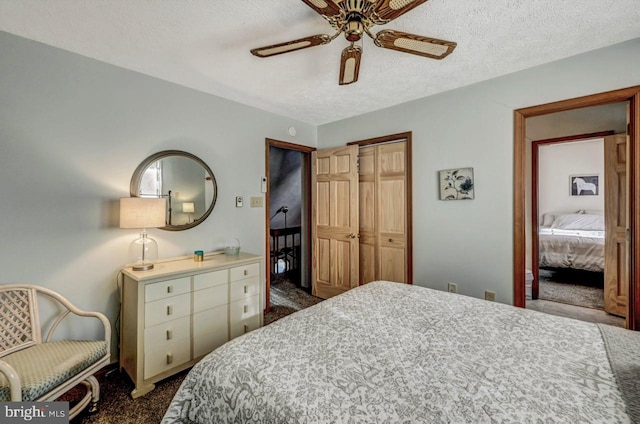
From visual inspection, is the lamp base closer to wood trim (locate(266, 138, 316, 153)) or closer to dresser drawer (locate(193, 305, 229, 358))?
dresser drawer (locate(193, 305, 229, 358))

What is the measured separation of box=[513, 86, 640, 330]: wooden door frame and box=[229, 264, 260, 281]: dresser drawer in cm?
235

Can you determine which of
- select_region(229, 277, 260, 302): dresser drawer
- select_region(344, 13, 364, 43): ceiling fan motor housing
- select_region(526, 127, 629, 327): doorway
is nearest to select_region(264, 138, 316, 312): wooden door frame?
select_region(229, 277, 260, 302): dresser drawer

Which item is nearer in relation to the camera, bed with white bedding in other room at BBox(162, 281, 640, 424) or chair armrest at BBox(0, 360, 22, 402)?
bed with white bedding in other room at BBox(162, 281, 640, 424)

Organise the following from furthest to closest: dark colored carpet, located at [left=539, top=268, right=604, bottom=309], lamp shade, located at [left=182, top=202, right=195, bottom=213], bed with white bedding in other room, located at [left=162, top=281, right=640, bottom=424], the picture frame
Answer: the picture frame, dark colored carpet, located at [left=539, top=268, right=604, bottom=309], lamp shade, located at [left=182, top=202, right=195, bottom=213], bed with white bedding in other room, located at [left=162, top=281, right=640, bottom=424]

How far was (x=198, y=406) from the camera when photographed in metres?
1.10

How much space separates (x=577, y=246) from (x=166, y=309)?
548cm

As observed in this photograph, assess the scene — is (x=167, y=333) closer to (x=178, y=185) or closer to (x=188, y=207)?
(x=188, y=207)

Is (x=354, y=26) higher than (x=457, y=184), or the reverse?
(x=354, y=26)

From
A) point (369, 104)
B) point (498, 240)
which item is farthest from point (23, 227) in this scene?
point (498, 240)

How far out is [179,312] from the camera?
203 centimetres

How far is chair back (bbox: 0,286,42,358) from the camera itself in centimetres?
164

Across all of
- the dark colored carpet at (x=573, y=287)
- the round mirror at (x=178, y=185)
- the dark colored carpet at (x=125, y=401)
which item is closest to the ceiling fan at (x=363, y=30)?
the round mirror at (x=178, y=185)

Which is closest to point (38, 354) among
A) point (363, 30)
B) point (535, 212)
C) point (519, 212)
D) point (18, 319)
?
point (18, 319)

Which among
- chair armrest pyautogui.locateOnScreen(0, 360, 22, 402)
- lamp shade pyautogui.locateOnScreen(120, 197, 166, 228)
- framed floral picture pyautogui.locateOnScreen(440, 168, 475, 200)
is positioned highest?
framed floral picture pyautogui.locateOnScreen(440, 168, 475, 200)
